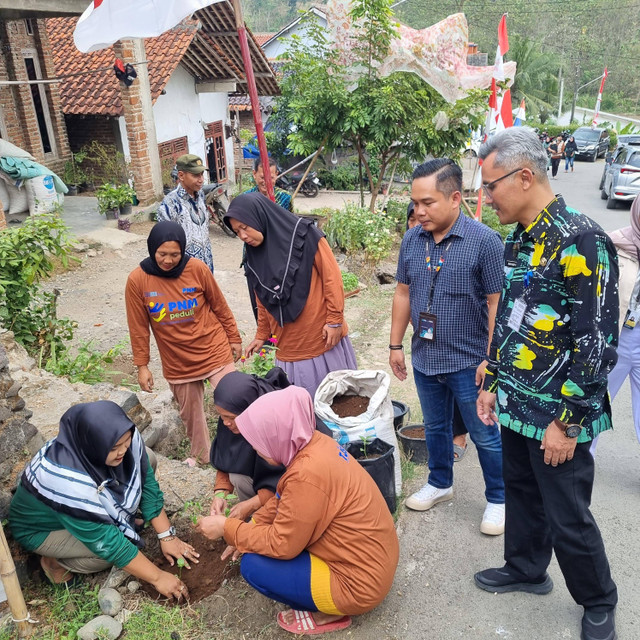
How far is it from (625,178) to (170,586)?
15012mm

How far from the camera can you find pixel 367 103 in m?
9.28

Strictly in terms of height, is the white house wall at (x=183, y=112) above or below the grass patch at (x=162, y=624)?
above

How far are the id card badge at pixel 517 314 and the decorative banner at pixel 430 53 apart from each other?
7.33 metres

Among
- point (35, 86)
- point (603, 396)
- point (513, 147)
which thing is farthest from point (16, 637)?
point (35, 86)

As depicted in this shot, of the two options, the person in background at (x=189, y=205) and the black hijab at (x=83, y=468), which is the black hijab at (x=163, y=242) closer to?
the person in background at (x=189, y=205)

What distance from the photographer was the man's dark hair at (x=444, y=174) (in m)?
2.78

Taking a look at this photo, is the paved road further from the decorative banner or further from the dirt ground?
the decorative banner

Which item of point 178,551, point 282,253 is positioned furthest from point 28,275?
point 178,551

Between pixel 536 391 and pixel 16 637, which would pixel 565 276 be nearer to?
pixel 536 391

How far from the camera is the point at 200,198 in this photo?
4.98 meters

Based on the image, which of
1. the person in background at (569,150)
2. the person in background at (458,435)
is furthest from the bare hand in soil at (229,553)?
the person in background at (569,150)

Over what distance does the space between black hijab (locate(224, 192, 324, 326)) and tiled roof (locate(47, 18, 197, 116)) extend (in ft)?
31.3

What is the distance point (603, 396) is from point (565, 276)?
20.4 inches

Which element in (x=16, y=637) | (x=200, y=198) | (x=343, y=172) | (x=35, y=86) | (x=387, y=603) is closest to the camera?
(x=16, y=637)
